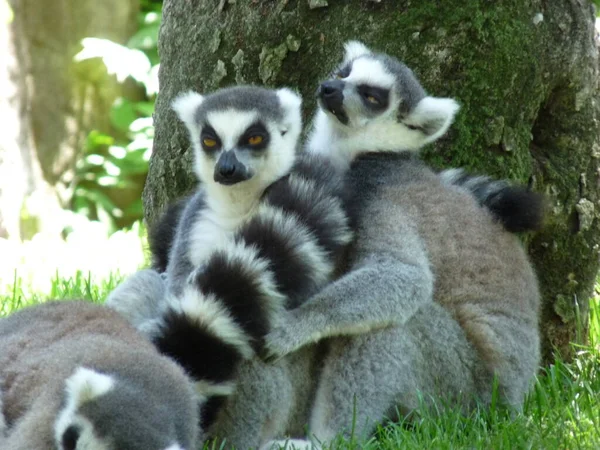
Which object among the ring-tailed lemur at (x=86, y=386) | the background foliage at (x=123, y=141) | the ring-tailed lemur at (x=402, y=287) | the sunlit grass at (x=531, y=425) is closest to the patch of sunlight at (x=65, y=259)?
the background foliage at (x=123, y=141)

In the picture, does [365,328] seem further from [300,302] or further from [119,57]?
[119,57]

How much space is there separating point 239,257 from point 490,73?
7.57 ft

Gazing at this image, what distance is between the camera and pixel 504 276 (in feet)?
16.3

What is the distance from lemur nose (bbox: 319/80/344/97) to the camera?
16.8ft

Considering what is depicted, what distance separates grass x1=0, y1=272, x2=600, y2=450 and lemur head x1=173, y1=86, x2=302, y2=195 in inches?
54.6

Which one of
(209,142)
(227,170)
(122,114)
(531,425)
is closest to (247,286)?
(227,170)

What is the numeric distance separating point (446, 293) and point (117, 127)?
8.94 metres

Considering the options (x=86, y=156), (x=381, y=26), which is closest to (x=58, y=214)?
(x=86, y=156)

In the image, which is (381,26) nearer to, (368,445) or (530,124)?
(530,124)

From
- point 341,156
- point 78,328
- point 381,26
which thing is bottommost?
point 78,328

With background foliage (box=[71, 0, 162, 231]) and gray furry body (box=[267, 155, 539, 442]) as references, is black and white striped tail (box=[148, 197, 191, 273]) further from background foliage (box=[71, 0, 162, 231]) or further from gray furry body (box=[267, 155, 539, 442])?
background foliage (box=[71, 0, 162, 231])

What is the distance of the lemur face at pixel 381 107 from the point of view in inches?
204

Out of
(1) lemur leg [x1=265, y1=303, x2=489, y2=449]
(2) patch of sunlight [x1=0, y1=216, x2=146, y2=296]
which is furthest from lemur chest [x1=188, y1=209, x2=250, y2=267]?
(2) patch of sunlight [x1=0, y1=216, x2=146, y2=296]

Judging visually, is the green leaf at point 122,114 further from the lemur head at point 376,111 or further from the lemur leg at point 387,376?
the lemur leg at point 387,376
